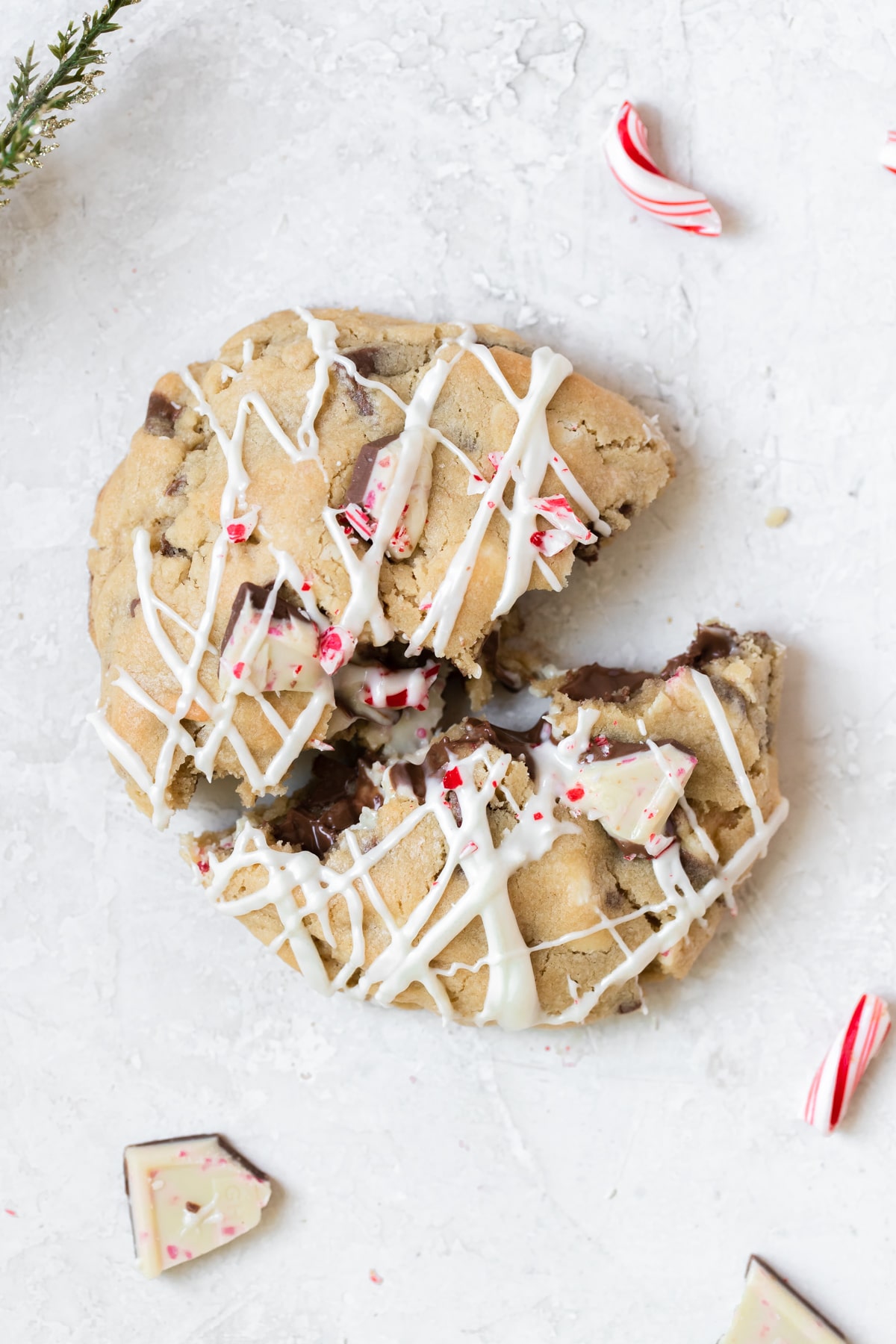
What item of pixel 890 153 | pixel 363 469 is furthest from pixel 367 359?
pixel 890 153

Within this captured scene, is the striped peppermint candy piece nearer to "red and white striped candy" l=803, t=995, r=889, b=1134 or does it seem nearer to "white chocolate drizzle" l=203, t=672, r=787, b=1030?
"white chocolate drizzle" l=203, t=672, r=787, b=1030

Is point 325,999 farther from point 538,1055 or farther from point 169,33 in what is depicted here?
point 169,33

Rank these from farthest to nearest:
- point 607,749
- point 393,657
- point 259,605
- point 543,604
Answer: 1. point 543,604
2. point 393,657
3. point 607,749
4. point 259,605

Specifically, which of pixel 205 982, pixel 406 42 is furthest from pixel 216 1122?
pixel 406 42

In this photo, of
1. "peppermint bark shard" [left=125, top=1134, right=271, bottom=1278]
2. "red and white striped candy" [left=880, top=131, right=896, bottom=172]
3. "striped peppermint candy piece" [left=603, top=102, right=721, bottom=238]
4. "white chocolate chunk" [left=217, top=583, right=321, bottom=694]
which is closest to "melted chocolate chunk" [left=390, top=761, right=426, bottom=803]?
"white chocolate chunk" [left=217, top=583, right=321, bottom=694]

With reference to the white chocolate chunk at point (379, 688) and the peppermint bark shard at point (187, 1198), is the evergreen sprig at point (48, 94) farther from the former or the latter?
the peppermint bark shard at point (187, 1198)

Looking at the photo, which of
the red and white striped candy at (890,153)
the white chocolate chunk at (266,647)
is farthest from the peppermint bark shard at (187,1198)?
the red and white striped candy at (890,153)

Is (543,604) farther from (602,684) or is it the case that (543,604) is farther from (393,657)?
(393,657)
